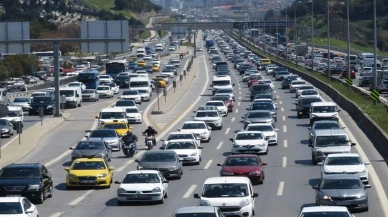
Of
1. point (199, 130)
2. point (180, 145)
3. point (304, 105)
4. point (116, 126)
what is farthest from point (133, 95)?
point (180, 145)

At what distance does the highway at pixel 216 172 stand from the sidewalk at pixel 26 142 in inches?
18.0

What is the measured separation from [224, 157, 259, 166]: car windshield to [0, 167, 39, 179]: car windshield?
23.0 feet

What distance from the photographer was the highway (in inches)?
1207

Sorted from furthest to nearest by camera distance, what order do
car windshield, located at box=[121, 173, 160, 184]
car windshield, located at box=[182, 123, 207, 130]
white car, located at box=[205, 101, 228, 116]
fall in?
white car, located at box=[205, 101, 228, 116], car windshield, located at box=[182, 123, 207, 130], car windshield, located at box=[121, 173, 160, 184]

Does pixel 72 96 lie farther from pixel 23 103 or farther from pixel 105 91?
pixel 105 91

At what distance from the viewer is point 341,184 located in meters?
29.3

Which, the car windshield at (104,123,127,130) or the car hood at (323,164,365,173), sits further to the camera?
the car windshield at (104,123,127,130)

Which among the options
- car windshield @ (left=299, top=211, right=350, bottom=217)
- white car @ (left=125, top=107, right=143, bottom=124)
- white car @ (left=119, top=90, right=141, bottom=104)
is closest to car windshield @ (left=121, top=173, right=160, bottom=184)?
car windshield @ (left=299, top=211, right=350, bottom=217)

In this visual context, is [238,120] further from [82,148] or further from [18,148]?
[82,148]

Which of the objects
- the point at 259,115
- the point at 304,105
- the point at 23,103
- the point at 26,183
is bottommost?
the point at 23,103

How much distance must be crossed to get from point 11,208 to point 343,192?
8999 millimetres

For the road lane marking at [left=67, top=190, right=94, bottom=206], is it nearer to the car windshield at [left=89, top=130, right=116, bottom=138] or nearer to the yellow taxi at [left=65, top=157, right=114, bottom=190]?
the yellow taxi at [left=65, top=157, right=114, bottom=190]

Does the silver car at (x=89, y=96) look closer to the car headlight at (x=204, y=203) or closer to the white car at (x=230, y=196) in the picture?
the white car at (x=230, y=196)

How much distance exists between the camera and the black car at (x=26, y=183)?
104 ft
